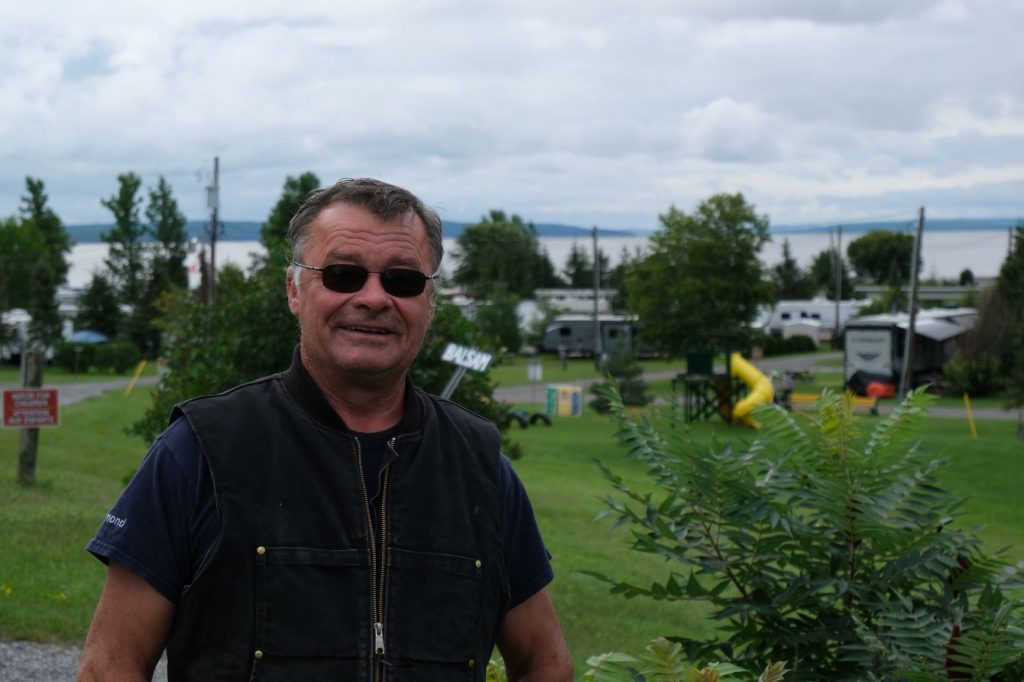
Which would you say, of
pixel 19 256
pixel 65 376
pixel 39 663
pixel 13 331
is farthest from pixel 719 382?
pixel 19 256

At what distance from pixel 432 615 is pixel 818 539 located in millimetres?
1656

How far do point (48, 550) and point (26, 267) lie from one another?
74261 millimetres

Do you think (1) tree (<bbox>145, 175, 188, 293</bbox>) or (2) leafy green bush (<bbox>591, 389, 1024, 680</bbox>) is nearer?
(2) leafy green bush (<bbox>591, 389, 1024, 680</bbox>)

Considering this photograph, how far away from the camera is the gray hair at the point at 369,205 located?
2824 millimetres

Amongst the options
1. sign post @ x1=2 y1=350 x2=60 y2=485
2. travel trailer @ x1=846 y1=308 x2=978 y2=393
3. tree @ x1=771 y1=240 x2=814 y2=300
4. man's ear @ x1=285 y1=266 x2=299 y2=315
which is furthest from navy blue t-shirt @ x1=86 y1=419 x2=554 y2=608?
tree @ x1=771 y1=240 x2=814 y2=300

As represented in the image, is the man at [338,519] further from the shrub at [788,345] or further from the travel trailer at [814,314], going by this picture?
the travel trailer at [814,314]

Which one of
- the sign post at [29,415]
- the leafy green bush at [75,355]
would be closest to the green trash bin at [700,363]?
the sign post at [29,415]

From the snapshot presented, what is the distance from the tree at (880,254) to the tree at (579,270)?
95.1 feet

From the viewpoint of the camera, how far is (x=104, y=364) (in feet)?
212

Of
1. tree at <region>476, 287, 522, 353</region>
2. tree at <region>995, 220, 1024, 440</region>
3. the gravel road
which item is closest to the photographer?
the gravel road

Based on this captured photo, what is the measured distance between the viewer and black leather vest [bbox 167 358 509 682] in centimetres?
259

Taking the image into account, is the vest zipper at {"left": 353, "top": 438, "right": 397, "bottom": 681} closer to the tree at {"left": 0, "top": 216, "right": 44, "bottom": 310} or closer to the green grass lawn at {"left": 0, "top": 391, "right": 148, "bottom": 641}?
the green grass lawn at {"left": 0, "top": 391, "right": 148, "bottom": 641}

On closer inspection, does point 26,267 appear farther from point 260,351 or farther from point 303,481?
point 303,481

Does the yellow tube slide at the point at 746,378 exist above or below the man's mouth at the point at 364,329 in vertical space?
below
